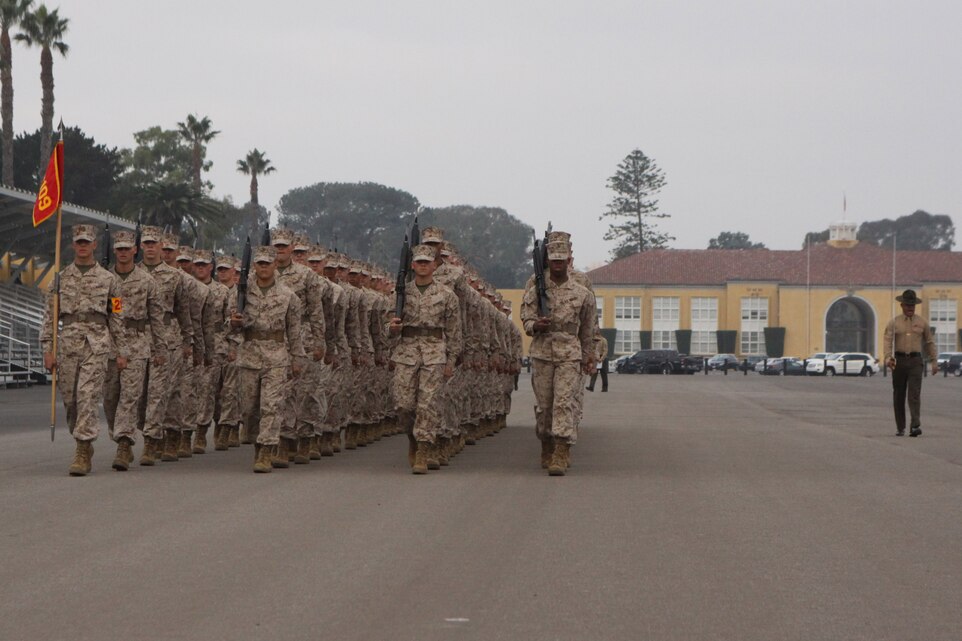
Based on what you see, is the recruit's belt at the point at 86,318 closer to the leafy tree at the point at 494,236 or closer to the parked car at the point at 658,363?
the parked car at the point at 658,363

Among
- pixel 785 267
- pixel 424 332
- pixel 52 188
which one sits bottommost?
pixel 424 332

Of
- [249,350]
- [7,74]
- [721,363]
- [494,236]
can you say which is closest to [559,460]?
[249,350]

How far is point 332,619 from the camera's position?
275 inches

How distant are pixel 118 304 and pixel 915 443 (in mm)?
10668

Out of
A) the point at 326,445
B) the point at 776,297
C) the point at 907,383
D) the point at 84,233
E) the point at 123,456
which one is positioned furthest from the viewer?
the point at 776,297

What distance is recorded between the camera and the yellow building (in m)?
112

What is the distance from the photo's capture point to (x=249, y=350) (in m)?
14.6

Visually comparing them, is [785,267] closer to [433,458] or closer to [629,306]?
[629,306]

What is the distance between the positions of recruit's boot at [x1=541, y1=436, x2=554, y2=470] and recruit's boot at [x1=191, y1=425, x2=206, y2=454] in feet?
13.3

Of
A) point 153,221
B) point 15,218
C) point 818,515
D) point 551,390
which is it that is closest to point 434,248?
point 551,390

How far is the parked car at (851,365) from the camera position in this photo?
3452 inches

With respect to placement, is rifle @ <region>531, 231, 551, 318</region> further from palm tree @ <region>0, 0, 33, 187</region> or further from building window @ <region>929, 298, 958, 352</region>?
building window @ <region>929, 298, 958, 352</region>

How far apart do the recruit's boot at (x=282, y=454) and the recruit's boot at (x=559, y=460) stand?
2541 mm

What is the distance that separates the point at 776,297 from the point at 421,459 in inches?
3996
